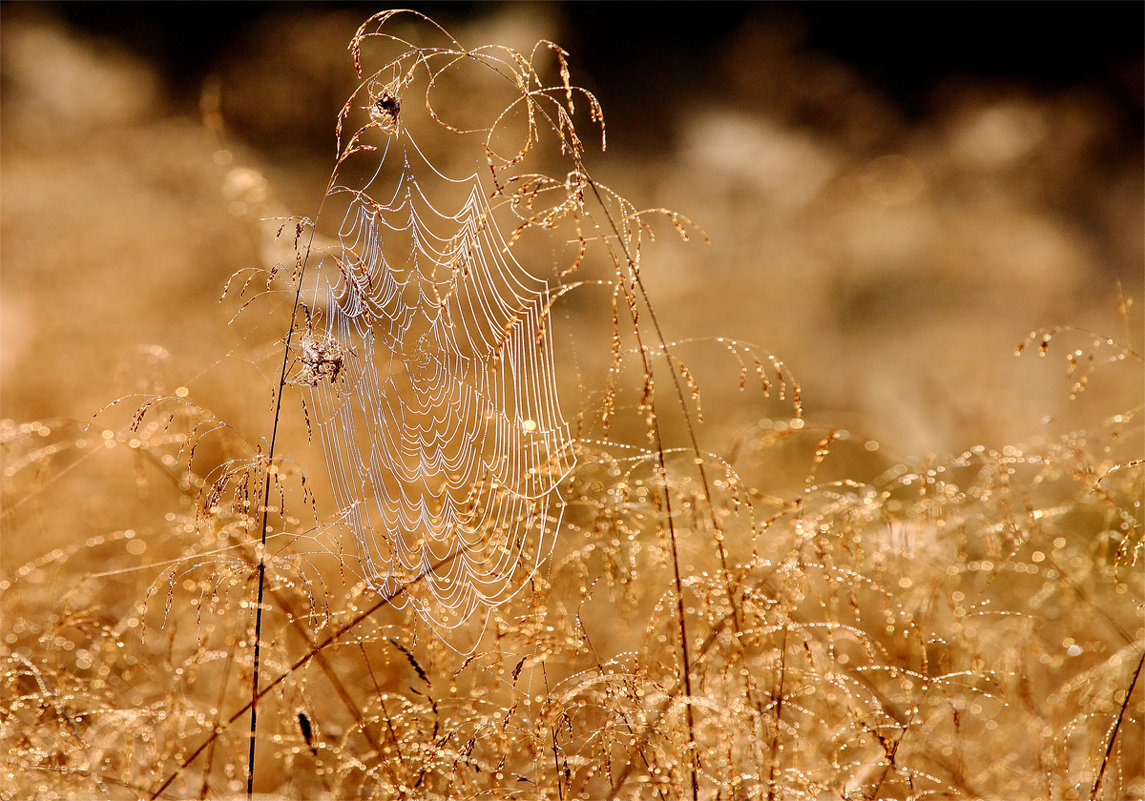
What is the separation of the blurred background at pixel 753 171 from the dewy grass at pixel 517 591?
0.55 metres

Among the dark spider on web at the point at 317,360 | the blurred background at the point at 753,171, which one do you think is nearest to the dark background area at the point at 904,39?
the blurred background at the point at 753,171

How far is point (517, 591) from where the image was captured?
3.95ft

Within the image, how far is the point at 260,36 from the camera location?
146 inches

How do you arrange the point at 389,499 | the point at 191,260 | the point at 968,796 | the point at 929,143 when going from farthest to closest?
1. the point at 929,143
2. the point at 191,260
3. the point at 389,499
4. the point at 968,796

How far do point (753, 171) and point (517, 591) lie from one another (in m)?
3.44

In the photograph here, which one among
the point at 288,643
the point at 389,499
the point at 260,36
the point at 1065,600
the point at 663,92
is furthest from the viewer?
the point at 663,92

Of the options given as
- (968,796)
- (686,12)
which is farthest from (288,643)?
(686,12)

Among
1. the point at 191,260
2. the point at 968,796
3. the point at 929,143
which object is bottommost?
the point at 968,796

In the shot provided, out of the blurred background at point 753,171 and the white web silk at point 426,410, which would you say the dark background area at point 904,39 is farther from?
the white web silk at point 426,410

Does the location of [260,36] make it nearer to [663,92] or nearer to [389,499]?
[663,92]

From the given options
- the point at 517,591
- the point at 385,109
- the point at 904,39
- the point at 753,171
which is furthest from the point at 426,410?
the point at 904,39

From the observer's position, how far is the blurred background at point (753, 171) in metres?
3.01

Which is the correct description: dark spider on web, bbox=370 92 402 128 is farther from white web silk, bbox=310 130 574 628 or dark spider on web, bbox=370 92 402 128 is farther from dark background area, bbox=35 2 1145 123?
dark background area, bbox=35 2 1145 123

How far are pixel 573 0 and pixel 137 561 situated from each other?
10.8 feet
